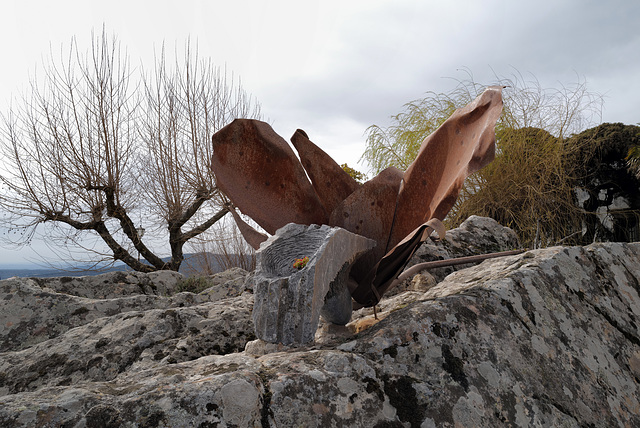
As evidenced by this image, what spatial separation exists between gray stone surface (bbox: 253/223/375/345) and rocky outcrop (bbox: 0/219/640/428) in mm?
58

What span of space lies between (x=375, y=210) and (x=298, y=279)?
416 millimetres

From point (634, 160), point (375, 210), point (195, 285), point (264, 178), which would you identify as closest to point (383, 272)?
point (375, 210)

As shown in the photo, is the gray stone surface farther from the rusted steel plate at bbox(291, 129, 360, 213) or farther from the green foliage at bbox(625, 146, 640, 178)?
the green foliage at bbox(625, 146, 640, 178)

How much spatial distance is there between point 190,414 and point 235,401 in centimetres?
6

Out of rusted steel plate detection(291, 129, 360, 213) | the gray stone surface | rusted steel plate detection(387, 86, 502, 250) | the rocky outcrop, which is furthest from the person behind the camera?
rusted steel plate detection(291, 129, 360, 213)

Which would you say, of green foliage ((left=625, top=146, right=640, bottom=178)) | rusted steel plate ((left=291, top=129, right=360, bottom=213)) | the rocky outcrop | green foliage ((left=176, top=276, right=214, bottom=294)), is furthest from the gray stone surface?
green foliage ((left=625, top=146, right=640, bottom=178))

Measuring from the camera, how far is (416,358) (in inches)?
27.2

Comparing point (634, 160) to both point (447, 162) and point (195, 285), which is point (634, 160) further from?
point (195, 285)

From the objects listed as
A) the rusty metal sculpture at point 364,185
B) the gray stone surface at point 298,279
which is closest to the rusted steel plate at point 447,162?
the rusty metal sculpture at point 364,185

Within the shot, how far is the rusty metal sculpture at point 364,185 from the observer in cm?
91

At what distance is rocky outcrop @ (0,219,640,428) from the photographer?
56 cm

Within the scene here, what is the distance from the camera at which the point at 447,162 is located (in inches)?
38.9

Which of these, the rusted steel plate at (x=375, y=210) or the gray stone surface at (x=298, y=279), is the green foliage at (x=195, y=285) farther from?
the gray stone surface at (x=298, y=279)

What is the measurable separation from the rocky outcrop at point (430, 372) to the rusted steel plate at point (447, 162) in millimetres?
224
